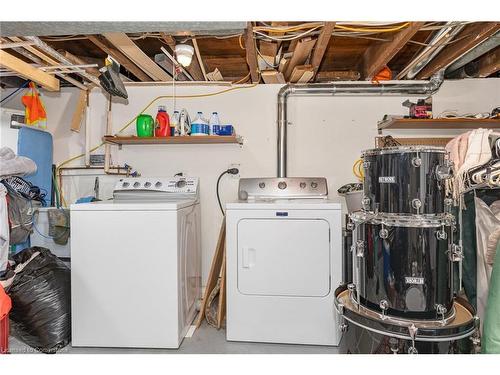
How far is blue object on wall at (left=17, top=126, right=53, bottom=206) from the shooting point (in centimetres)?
274

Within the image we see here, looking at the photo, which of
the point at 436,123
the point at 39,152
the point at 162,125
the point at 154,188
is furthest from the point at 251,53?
the point at 39,152

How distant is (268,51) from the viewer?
261cm

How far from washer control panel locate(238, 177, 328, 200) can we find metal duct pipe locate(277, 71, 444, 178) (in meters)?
0.31

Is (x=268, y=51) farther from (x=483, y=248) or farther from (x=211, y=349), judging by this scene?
(x=211, y=349)

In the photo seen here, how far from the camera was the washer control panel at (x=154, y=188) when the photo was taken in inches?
105

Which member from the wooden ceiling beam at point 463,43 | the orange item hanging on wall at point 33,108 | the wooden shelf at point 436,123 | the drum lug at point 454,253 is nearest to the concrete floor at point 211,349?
the drum lug at point 454,253

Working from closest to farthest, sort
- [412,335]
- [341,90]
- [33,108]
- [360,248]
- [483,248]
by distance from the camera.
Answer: [412,335], [360,248], [483,248], [33,108], [341,90]

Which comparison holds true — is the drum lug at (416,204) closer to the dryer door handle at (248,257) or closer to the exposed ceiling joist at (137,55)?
the dryer door handle at (248,257)

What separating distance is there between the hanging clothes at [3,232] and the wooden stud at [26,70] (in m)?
0.86

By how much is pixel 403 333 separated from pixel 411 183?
675 millimetres

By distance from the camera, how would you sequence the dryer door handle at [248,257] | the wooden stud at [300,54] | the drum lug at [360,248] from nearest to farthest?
1. the drum lug at [360,248]
2. the dryer door handle at [248,257]
3. the wooden stud at [300,54]

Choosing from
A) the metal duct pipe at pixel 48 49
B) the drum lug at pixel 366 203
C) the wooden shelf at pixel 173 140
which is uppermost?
the metal duct pipe at pixel 48 49
